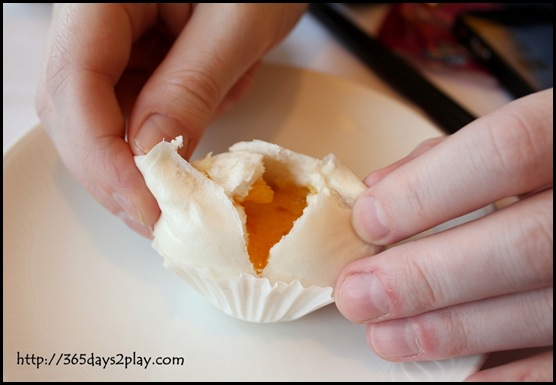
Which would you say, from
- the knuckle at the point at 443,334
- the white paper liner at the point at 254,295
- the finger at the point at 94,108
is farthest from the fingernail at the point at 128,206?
the knuckle at the point at 443,334

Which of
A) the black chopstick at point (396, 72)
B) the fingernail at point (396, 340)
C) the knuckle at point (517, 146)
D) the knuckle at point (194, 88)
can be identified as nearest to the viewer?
the knuckle at point (517, 146)

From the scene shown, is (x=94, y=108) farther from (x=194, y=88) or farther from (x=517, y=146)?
(x=517, y=146)

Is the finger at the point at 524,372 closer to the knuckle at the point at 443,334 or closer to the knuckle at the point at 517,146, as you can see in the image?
the knuckle at the point at 443,334

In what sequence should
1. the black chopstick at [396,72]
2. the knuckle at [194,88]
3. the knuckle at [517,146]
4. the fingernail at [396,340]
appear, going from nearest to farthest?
the knuckle at [517,146], the fingernail at [396,340], the knuckle at [194,88], the black chopstick at [396,72]

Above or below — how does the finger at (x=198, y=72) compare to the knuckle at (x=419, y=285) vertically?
above

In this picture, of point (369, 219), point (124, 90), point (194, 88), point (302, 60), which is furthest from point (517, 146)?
point (302, 60)

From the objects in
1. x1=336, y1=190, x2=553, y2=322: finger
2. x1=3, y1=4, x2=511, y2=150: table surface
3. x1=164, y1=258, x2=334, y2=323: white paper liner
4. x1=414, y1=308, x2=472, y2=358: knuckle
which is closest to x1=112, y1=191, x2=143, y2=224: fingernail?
x1=164, y1=258, x2=334, y2=323: white paper liner

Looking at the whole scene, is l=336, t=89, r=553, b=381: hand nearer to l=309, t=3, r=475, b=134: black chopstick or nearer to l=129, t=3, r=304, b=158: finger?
l=129, t=3, r=304, b=158: finger

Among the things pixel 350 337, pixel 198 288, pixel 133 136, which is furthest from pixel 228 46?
pixel 350 337
